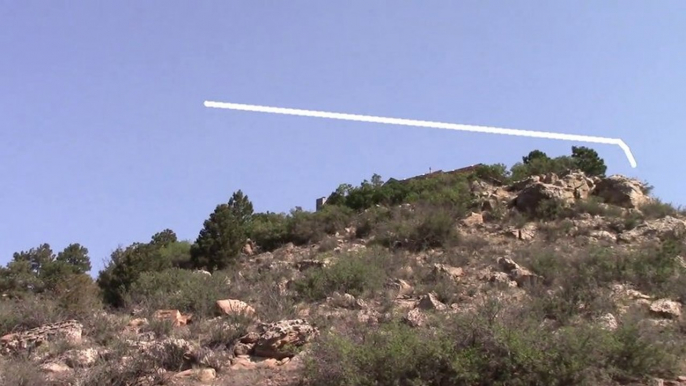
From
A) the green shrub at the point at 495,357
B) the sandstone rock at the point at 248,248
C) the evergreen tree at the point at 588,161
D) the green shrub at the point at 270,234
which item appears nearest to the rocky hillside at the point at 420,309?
the green shrub at the point at 495,357

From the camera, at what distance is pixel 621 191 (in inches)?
985

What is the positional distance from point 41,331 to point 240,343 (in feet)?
13.5

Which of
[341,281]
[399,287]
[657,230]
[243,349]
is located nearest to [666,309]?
[399,287]

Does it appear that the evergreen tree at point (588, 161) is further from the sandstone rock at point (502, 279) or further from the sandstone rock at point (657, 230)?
the sandstone rock at point (502, 279)

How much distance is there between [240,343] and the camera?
12.6 m

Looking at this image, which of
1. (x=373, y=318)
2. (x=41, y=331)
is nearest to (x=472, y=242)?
(x=373, y=318)

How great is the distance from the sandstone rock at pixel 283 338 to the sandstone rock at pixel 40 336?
3.45 m

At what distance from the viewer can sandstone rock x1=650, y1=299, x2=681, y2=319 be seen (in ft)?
43.1

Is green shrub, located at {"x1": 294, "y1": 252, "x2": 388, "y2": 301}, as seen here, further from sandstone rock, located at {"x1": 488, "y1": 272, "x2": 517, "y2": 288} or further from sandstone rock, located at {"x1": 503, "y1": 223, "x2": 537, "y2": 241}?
sandstone rock, located at {"x1": 503, "y1": 223, "x2": 537, "y2": 241}

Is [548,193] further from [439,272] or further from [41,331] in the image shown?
[41,331]

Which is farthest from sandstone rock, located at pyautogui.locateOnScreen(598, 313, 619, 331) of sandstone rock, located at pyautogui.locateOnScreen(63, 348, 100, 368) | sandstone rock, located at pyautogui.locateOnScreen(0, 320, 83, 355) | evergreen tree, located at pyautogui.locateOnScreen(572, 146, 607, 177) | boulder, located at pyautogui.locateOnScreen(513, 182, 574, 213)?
evergreen tree, located at pyautogui.locateOnScreen(572, 146, 607, 177)

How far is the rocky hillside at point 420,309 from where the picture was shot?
1007 cm

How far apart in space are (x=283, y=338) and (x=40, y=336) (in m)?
4.67

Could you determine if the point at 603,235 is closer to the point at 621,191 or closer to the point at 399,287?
the point at 621,191
